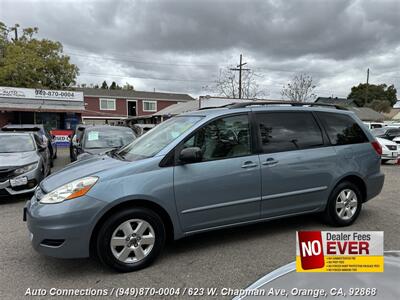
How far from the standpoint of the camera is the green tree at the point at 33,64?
96.2ft

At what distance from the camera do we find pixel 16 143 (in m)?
7.39

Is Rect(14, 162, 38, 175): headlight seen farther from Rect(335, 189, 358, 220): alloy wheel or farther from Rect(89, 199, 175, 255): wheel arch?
Rect(335, 189, 358, 220): alloy wheel

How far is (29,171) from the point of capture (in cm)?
617

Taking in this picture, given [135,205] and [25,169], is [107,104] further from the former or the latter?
[135,205]

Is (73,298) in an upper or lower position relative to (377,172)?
lower

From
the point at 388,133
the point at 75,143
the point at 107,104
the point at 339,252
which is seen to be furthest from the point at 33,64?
the point at 339,252

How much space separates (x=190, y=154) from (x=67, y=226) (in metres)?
1.43

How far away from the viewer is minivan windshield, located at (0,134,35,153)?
708 cm

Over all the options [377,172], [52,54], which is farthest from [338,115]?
[52,54]

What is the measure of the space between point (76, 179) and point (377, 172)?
432 cm

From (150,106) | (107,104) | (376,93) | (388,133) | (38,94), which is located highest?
(376,93)

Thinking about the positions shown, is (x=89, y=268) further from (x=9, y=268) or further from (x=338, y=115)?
(x=338, y=115)

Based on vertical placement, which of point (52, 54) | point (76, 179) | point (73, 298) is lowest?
point (73, 298)

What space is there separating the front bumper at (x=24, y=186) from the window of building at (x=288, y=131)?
476 centimetres
